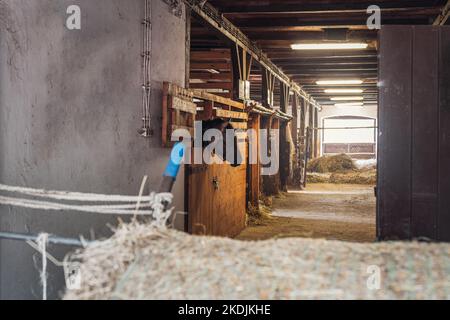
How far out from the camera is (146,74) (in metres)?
4.55

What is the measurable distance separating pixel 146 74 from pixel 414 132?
2.36m

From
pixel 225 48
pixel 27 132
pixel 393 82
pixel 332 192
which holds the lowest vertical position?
pixel 332 192

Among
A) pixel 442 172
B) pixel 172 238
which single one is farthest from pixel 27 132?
pixel 442 172

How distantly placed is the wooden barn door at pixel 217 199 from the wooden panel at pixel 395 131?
1.67 metres

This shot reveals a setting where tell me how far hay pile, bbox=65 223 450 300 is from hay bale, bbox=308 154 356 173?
16.5 metres

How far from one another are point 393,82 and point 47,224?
297 cm

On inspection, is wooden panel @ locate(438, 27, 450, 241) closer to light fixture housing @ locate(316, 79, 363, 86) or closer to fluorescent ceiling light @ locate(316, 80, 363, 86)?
light fixture housing @ locate(316, 79, 363, 86)

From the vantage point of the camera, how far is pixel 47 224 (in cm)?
332

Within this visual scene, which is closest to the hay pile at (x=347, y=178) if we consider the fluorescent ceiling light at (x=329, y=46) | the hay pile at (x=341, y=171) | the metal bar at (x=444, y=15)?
the hay pile at (x=341, y=171)

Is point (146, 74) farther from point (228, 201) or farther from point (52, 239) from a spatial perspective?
point (228, 201)

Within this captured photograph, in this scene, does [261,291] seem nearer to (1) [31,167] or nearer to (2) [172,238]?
(2) [172,238]

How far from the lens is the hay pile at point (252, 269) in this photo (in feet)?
5.78

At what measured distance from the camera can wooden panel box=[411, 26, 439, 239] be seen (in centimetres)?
431

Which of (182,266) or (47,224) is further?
(47,224)
